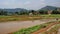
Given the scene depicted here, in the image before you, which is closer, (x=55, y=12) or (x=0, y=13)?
(x=0, y=13)

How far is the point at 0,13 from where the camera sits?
101ft

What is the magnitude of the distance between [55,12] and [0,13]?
12967 mm

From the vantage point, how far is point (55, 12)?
118 feet
